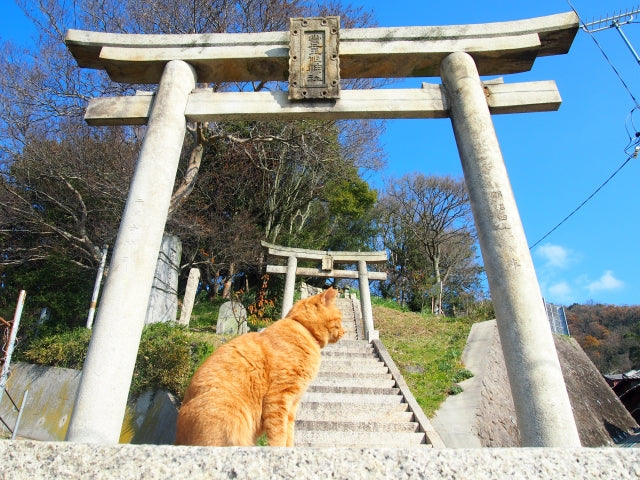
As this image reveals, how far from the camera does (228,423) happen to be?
9.36 ft

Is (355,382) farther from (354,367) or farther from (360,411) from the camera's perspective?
(360,411)

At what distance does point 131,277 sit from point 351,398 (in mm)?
4585

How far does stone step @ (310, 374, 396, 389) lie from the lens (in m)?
7.20

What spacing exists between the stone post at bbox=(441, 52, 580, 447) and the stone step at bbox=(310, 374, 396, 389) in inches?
175

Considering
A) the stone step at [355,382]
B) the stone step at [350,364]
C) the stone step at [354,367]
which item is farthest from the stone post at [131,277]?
the stone step at [350,364]

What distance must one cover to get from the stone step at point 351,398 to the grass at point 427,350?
735 millimetres

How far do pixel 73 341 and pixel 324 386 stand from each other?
4.80 m

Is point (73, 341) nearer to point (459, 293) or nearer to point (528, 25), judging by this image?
point (528, 25)

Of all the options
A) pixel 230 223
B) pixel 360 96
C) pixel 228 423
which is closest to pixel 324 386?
pixel 228 423

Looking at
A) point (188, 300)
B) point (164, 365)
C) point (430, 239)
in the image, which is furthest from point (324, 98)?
point (430, 239)

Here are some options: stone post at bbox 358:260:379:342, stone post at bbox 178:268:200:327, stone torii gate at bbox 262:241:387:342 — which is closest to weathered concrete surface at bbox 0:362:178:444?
stone post at bbox 178:268:200:327

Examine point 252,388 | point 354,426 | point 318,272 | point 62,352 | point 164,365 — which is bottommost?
point 354,426

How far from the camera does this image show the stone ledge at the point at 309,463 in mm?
1529

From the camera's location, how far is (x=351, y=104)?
4.23 m
